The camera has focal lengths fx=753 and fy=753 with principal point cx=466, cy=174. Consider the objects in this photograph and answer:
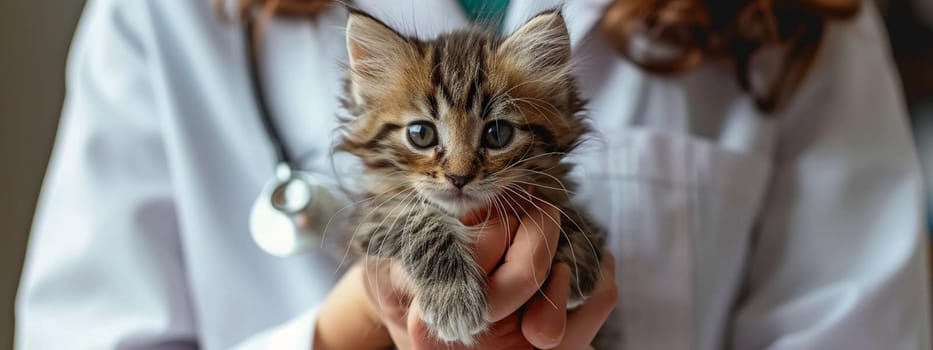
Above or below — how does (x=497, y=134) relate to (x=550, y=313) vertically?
above

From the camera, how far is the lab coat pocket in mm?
786

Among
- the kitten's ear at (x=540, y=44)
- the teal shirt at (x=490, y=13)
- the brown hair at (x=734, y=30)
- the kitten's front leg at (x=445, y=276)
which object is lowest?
the brown hair at (x=734, y=30)

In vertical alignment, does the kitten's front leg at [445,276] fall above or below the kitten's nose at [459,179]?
below

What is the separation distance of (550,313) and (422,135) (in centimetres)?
15

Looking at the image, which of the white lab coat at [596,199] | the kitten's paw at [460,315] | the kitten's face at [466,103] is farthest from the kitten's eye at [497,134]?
the white lab coat at [596,199]

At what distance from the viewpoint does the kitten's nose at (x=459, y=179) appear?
0.44m

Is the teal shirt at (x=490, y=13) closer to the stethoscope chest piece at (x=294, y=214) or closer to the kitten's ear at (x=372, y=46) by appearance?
the kitten's ear at (x=372, y=46)

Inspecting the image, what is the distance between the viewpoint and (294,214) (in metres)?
0.65

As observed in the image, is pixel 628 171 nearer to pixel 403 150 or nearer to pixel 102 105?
pixel 403 150

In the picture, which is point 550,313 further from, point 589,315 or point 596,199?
point 596,199

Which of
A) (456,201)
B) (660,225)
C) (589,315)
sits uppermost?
(456,201)

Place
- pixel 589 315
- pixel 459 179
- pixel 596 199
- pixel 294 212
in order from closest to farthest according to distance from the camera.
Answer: pixel 459 179 < pixel 589 315 < pixel 294 212 < pixel 596 199

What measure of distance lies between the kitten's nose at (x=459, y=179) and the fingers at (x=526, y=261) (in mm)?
66

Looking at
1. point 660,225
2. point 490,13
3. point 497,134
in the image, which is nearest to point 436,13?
point 490,13
